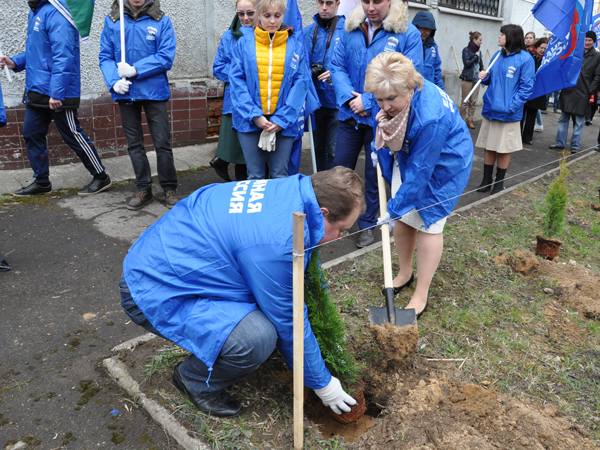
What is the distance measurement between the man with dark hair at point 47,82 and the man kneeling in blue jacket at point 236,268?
3.33 meters

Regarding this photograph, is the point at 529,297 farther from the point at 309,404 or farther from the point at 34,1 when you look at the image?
the point at 34,1

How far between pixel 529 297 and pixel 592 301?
1.41 feet

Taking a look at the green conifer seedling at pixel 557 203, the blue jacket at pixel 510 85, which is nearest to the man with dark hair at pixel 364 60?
the green conifer seedling at pixel 557 203

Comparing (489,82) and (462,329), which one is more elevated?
(489,82)

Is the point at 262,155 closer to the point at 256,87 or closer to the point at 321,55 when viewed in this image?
the point at 256,87

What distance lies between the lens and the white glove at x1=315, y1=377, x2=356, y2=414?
7.74 ft

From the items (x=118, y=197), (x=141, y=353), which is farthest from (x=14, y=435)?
(x=118, y=197)

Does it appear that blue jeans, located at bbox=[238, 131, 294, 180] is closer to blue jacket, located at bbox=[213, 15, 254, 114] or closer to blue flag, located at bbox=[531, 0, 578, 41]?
blue jacket, located at bbox=[213, 15, 254, 114]

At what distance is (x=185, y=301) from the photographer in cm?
225

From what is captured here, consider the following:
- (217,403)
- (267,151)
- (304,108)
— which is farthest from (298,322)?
(304,108)

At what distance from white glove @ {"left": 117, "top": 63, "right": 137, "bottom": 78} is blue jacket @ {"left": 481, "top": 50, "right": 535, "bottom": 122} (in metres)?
4.22

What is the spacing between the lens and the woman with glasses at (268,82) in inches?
173

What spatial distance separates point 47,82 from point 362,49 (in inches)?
122

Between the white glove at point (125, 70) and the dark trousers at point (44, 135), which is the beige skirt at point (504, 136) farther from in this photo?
the dark trousers at point (44, 135)
